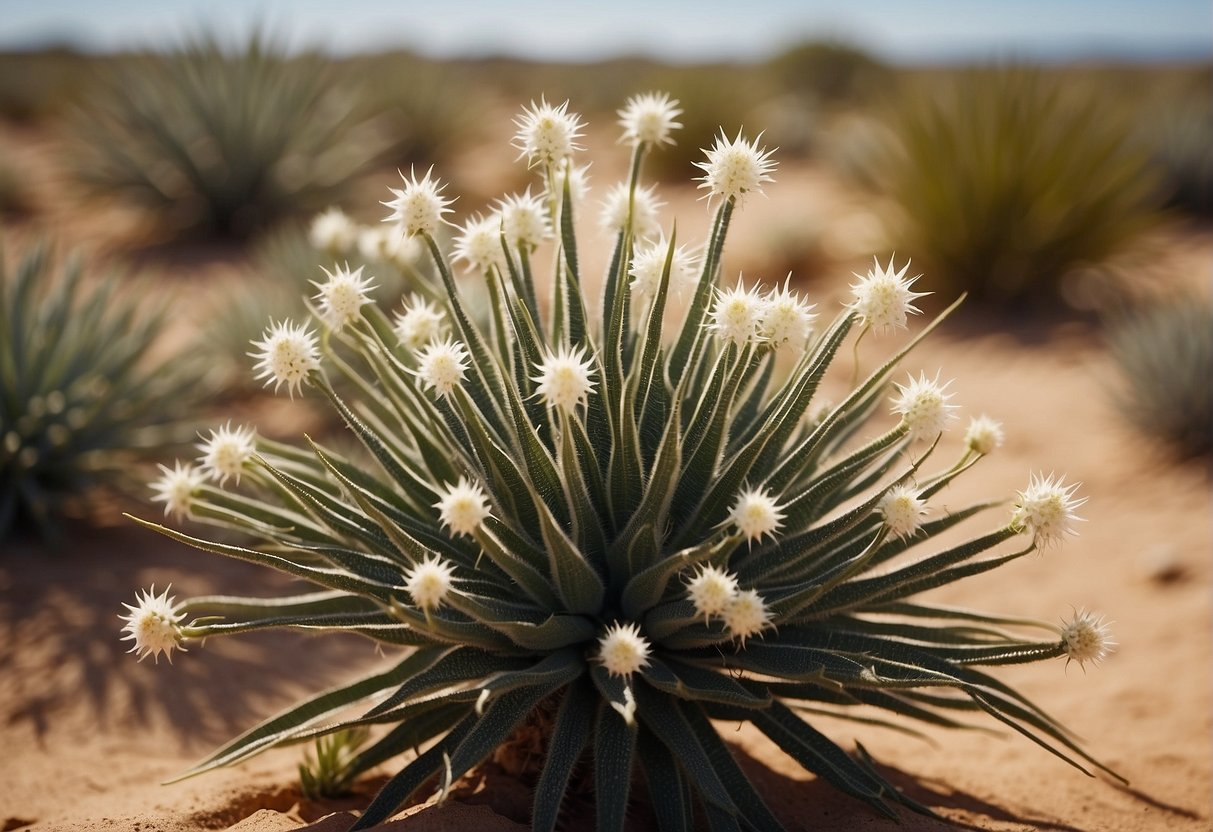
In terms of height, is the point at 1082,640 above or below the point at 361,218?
below

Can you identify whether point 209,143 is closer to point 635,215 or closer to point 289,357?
point 635,215

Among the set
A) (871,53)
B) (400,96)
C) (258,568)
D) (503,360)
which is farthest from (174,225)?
(871,53)

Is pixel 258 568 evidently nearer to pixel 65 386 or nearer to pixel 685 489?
pixel 65 386

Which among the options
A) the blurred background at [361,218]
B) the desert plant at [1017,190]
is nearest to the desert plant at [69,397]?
the blurred background at [361,218]

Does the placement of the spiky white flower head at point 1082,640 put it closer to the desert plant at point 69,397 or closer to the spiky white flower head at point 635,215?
the spiky white flower head at point 635,215

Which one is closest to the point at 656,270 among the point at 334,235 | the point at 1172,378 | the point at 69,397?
the point at 334,235

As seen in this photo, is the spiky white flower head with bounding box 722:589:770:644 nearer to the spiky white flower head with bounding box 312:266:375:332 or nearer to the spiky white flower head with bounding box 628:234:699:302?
the spiky white flower head with bounding box 628:234:699:302
